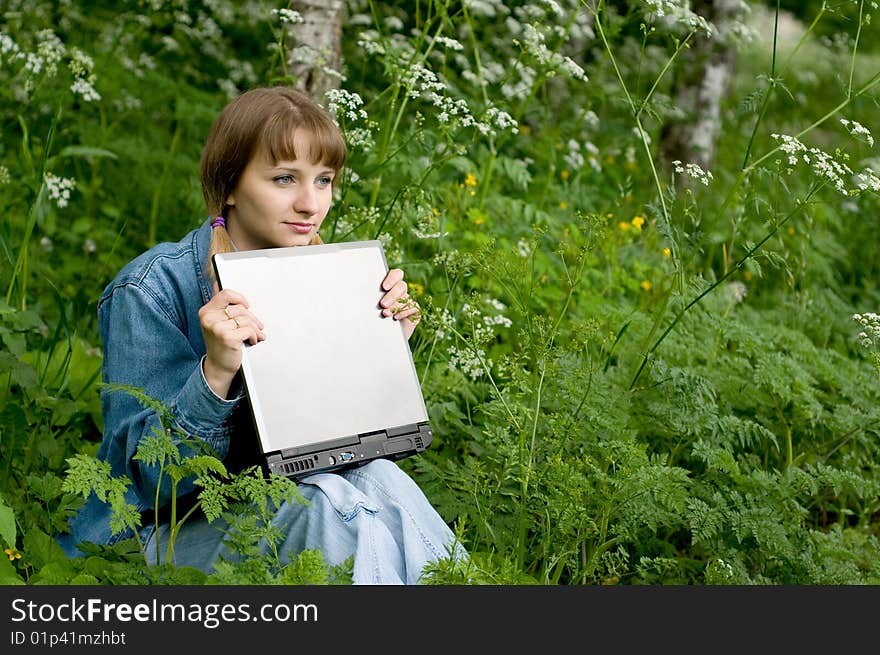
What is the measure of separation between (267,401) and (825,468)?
145cm

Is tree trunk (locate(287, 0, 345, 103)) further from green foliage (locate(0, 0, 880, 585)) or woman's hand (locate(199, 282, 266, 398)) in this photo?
woman's hand (locate(199, 282, 266, 398))

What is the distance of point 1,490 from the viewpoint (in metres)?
2.60

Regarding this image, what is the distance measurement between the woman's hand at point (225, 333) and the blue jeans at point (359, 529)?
28 cm

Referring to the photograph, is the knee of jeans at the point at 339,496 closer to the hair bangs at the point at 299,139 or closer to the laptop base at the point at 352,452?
the laptop base at the point at 352,452

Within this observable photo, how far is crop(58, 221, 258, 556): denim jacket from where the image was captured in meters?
2.10

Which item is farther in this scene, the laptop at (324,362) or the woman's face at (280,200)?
the woman's face at (280,200)

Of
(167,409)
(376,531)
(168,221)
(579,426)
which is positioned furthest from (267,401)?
(168,221)

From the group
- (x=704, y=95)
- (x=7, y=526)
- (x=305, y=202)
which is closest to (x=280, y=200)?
(x=305, y=202)

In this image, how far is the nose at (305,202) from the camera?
7.54 feet

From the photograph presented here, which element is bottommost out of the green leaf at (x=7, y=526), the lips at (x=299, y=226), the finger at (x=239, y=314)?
the green leaf at (x=7, y=526)

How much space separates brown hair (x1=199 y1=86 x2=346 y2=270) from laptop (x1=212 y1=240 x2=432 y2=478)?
0.23 m

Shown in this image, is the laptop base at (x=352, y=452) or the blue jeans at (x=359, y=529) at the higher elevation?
the laptop base at (x=352, y=452)

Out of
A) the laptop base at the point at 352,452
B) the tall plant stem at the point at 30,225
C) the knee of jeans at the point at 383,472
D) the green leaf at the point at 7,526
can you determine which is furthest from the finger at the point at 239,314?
the tall plant stem at the point at 30,225

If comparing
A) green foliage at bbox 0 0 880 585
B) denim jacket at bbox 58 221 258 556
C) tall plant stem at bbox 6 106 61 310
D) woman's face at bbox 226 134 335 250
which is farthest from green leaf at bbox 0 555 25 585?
tall plant stem at bbox 6 106 61 310
